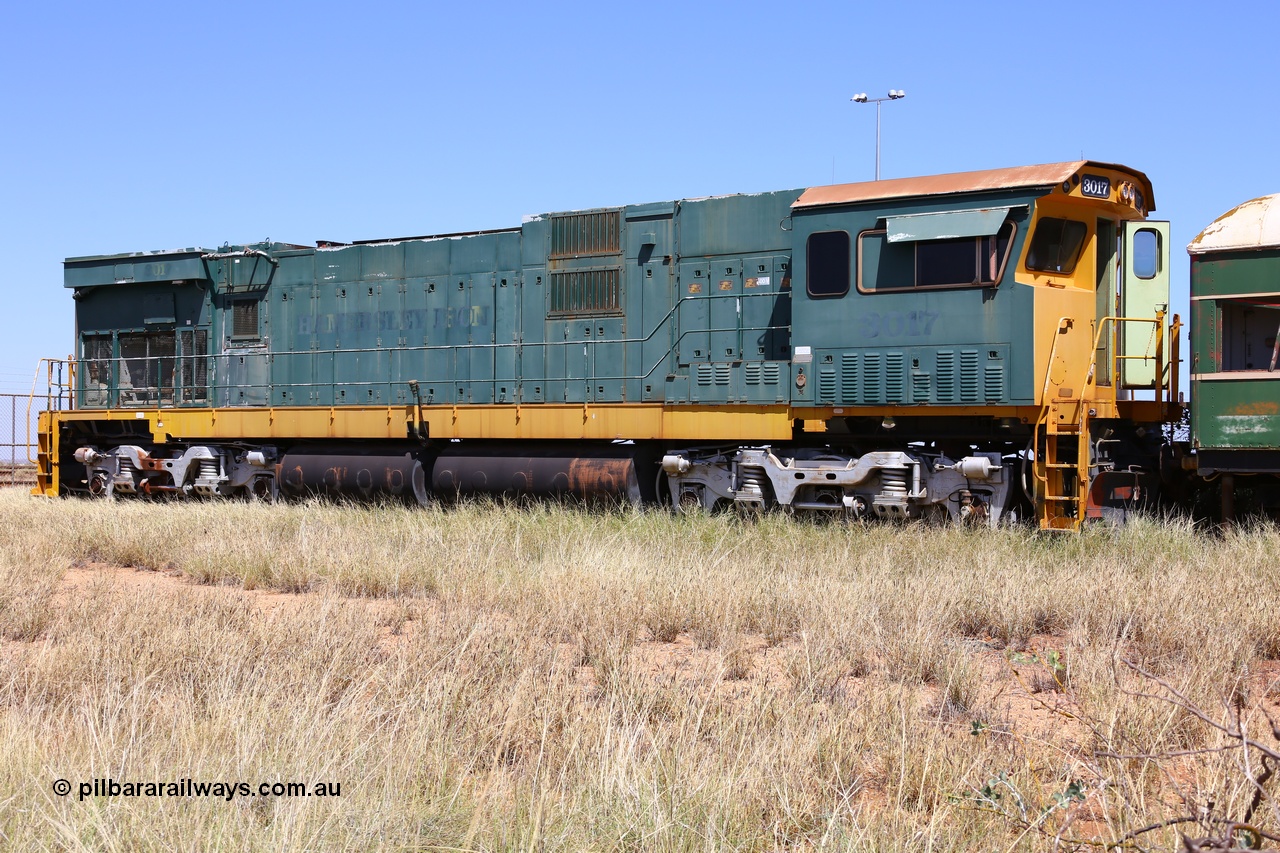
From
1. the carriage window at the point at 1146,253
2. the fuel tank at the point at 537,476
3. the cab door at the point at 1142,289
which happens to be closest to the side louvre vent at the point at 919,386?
the cab door at the point at 1142,289

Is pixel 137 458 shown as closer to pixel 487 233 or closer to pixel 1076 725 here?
pixel 487 233

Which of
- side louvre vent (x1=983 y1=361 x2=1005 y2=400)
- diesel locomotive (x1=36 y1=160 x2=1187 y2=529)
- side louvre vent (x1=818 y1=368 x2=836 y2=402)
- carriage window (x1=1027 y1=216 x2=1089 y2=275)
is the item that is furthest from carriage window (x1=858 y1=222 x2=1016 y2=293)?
side louvre vent (x1=818 y1=368 x2=836 y2=402)

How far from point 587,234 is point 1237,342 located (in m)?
7.09

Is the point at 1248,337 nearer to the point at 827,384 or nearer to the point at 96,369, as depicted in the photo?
the point at 827,384

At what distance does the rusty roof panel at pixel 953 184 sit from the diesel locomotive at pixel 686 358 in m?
0.03

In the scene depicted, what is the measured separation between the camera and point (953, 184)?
11.4 metres

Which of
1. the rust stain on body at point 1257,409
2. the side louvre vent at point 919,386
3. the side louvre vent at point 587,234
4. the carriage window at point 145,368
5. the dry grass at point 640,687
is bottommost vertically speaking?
the dry grass at point 640,687

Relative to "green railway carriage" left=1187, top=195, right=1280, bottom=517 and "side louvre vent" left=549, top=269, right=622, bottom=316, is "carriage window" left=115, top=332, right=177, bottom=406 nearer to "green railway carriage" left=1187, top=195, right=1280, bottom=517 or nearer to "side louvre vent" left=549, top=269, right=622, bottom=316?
"side louvre vent" left=549, top=269, right=622, bottom=316

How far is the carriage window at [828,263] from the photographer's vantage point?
39.0 feet

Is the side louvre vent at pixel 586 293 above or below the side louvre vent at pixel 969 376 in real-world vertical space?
above

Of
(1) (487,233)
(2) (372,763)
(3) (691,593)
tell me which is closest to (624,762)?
(2) (372,763)

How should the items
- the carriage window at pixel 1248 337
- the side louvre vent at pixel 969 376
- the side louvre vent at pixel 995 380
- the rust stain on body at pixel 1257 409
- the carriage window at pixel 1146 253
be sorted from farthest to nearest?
the carriage window at pixel 1146 253, the side louvre vent at pixel 969 376, the side louvre vent at pixel 995 380, the carriage window at pixel 1248 337, the rust stain on body at pixel 1257 409

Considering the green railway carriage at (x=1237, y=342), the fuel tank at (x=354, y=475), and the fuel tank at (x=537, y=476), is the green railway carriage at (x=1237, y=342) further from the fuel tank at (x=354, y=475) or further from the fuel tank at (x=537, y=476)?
the fuel tank at (x=354, y=475)

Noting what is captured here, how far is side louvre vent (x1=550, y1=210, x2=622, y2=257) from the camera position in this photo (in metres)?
13.9
